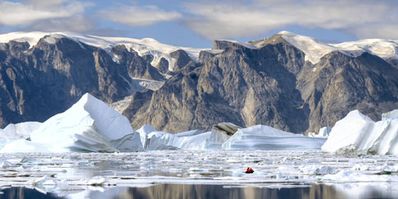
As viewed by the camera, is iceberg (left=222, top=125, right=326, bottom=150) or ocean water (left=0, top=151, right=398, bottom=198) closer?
ocean water (left=0, top=151, right=398, bottom=198)

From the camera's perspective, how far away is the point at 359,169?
47.6m

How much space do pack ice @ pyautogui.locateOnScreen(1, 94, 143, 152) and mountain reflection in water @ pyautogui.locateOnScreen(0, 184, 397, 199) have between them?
169 feet

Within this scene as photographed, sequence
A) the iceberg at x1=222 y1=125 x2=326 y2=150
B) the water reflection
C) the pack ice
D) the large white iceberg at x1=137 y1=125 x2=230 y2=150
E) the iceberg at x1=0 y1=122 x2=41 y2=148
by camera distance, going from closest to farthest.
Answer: the water reflection < the pack ice < the iceberg at x1=222 y1=125 x2=326 y2=150 < the large white iceberg at x1=137 y1=125 x2=230 y2=150 < the iceberg at x1=0 y1=122 x2=41 y2=148

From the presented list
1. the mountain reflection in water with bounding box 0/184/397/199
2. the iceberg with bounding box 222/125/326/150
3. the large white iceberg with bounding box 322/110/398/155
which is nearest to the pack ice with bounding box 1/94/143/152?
the iceberg with bounding box 222/125/326/150

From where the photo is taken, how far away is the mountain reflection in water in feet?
109

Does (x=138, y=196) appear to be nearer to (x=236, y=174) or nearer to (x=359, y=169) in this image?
(x=236, y=174)

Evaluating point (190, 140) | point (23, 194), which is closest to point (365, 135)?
point (190, 140)

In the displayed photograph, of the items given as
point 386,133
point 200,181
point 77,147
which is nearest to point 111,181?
point 200,181

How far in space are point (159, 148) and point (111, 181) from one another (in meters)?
81.8

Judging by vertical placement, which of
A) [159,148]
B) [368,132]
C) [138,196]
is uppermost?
[138,196]

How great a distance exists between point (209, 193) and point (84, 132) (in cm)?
5455

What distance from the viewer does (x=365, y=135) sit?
81.7 metres

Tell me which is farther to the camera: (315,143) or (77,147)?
(315,143)

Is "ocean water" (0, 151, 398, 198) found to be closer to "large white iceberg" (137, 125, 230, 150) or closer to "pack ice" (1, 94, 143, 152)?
"pack ice" (1, 94, 143, 152)
